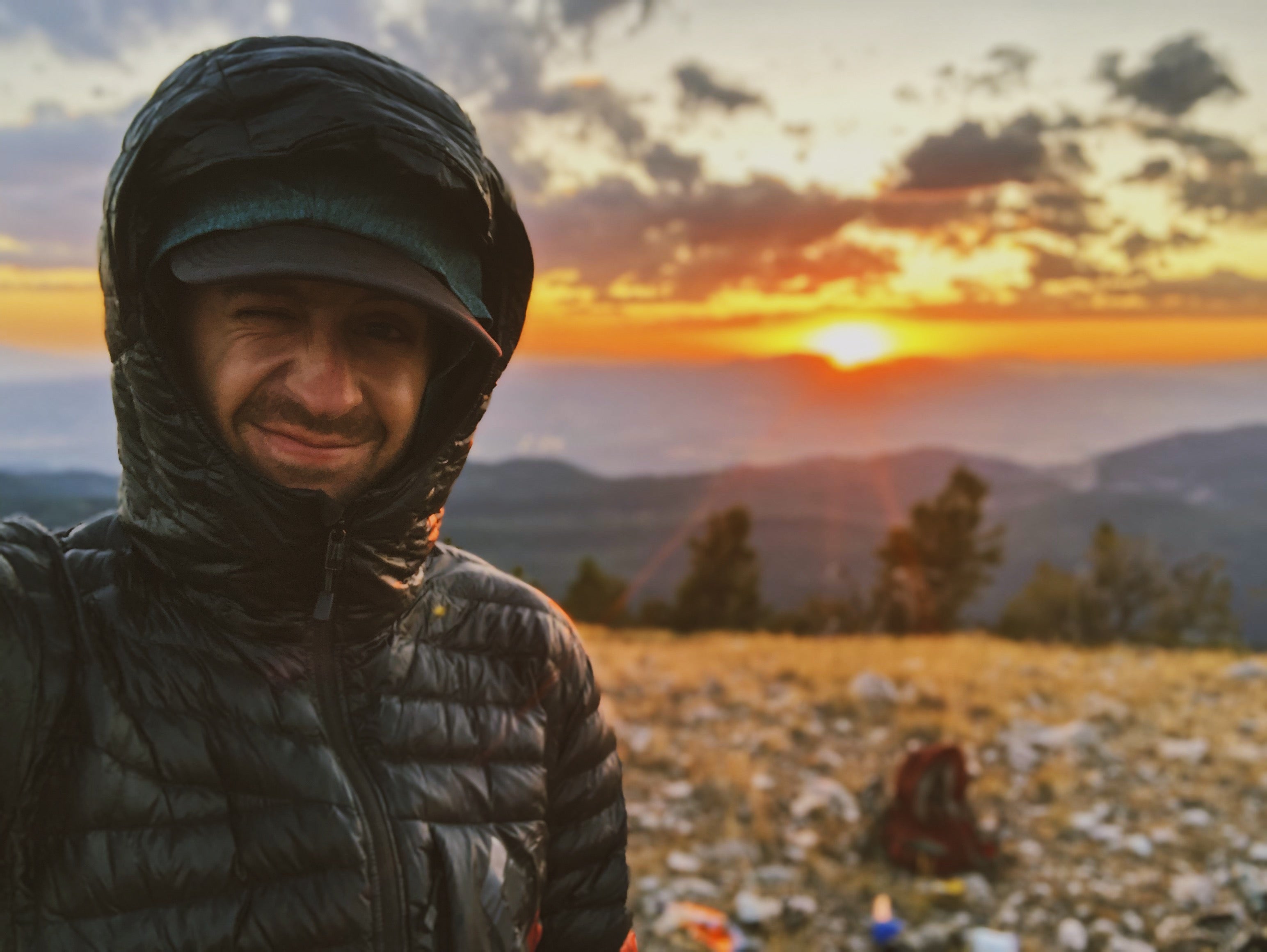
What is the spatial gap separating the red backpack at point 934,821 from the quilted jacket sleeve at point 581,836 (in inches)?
170

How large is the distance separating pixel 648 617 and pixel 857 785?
21.1 m

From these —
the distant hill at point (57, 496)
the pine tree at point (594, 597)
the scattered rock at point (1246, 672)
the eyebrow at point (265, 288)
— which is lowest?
the pine tree at point (594, 597)

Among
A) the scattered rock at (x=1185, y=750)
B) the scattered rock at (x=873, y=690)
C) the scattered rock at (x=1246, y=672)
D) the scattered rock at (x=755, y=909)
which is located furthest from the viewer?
the scattered rock at (x=1246, y=672)

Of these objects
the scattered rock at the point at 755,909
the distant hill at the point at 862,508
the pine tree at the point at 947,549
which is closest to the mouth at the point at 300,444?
the scattered rock at the point at 755,909

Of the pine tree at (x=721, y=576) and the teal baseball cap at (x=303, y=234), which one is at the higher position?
the teal baseball cap at (x=303, y=234)

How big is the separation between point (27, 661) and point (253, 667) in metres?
0.30

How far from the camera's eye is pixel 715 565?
92.9 feet

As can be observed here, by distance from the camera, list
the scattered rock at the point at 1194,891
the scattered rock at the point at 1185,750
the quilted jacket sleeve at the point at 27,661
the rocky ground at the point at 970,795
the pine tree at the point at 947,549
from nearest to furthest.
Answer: the quilted jacket sleeve at the point at 27,661, the rocky ground at the point at 970,795, the scattered rock at the point at 1194,891, the scattered rock at the point at 1185,750, the pine tree at the point at 947,549

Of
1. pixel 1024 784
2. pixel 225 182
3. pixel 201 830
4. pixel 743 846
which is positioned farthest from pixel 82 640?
pixel 1024 784

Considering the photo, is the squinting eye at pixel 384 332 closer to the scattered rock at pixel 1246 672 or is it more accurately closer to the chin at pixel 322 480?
the chin at pixel 322 480

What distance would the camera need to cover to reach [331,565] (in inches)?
50.4

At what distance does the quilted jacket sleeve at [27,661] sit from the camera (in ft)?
3.37

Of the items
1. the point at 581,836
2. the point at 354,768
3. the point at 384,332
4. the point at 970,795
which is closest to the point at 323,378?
the point at 384,332

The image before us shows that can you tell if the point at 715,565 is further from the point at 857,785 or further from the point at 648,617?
the point at 857,785
